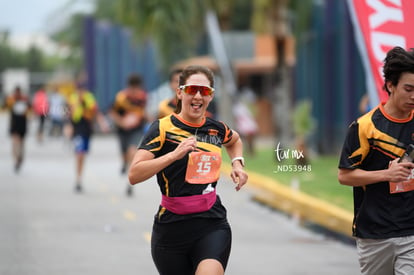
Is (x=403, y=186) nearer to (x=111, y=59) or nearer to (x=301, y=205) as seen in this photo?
(x=301, y=205)

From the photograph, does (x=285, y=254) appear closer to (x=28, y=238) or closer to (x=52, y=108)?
(x=28, y=238)

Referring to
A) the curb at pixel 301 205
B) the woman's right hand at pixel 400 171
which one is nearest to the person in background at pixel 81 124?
the curb at pixel 301 205

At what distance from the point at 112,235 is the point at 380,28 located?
212 inches

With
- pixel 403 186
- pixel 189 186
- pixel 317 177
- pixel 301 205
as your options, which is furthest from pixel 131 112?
pixel 403 186

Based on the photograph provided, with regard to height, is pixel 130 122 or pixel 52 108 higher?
pixel 130 122

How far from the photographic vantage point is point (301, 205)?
13945 mm

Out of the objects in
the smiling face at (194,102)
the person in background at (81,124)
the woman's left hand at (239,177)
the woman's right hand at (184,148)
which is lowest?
the person in background at (81,124)

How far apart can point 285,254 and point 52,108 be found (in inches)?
960

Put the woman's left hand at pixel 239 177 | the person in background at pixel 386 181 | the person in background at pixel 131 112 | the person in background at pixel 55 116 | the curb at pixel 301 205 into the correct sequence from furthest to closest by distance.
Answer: the person in background at pixel 55 116, the person in background at pixel 131 112, the curb at pixel 301 205, the woman's left hand at pixel 239 177, the person in background at pixel 386 181

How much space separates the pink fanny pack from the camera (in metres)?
5.81

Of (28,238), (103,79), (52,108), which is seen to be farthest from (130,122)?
(103,79)

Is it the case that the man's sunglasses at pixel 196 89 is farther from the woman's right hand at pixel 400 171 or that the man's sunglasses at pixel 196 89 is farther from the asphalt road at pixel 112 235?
the asphalt road at pixel 112 235

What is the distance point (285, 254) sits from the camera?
10.7 metres

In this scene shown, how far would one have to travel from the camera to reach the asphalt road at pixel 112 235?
973 cm
